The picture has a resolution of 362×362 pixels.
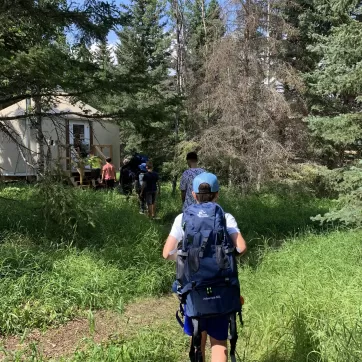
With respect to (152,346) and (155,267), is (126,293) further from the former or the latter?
(152,346)

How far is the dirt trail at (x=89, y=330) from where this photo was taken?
4.04 m

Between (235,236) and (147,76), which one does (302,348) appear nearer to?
(235,236)

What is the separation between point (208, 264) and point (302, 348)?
64.0 inches

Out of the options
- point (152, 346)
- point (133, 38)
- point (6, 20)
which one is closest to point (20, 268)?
point (152, 346)

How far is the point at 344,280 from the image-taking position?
4949mm

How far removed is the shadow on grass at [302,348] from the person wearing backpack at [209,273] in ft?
3.53

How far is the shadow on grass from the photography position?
352cm

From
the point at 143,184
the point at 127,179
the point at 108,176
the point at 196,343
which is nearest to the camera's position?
the point at 196,343

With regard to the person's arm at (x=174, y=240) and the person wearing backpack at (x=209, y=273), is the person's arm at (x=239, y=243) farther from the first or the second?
the person's arm at (x=174, y=240)

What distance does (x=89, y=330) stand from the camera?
4426 mm

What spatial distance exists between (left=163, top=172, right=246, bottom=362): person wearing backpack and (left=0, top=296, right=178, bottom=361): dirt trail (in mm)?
1618

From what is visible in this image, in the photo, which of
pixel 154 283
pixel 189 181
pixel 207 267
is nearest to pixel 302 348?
pixel 207 267

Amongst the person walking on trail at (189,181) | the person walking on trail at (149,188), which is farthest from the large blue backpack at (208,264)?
the person walking on trail at (149,188)

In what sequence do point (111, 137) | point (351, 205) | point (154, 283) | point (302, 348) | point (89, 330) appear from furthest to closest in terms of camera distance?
point (111, 137) → point (351, 205) → point (154, 283) → point (89, 330) → point (302, 348)
